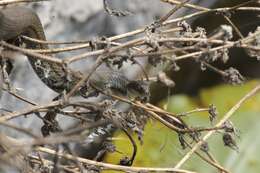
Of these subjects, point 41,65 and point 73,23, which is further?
point 73,23

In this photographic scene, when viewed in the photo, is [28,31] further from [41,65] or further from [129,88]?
[129,88]

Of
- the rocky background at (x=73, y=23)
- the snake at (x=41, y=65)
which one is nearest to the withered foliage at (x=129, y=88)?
the snake at (x=41, y=65)

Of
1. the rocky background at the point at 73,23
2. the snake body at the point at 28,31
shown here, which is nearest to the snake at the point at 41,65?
the snake body at the point at 28,31

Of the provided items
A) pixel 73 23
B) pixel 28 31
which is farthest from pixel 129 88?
pixel 73 23

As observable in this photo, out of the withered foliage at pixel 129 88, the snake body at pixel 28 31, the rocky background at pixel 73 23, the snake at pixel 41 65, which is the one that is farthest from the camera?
the rocky background at pixel 73 23

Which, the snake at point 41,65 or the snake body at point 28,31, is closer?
the snake at point 41,65

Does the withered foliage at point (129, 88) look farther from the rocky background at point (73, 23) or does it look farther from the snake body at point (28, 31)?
the rocky background at point (73, 23)

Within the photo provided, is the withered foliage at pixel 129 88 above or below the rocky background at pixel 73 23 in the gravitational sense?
below

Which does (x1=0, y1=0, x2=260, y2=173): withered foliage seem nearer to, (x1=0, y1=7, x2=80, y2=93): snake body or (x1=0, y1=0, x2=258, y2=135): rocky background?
(x1=0, y1=7, x2=80, y2=93): snake body

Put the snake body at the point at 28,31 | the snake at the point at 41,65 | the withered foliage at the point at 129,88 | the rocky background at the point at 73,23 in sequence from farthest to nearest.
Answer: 1. the rocky background at the point at 73,23
2. the snake body at the point at 28,31
3. the snake at the point at 41,65
4. the withered foliage at the point at 129,88

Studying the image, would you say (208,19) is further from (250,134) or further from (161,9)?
(250,134)

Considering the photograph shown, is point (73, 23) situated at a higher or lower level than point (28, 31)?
higher

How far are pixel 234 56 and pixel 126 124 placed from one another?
6.72ft

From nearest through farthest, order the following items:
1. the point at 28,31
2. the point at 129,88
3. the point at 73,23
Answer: the point at 129,88 → the point at 28,31 → the point at 73,23
